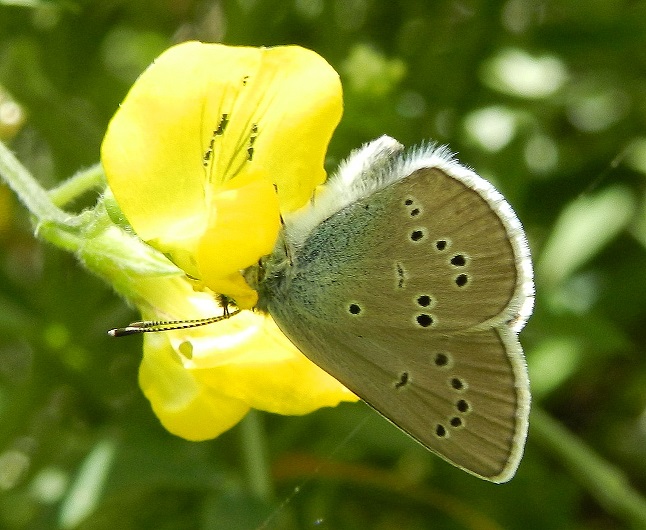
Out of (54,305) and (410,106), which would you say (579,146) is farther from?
(54,305)

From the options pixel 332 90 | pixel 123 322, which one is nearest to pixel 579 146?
pixel 123 322

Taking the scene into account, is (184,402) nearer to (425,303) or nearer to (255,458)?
(425,303)

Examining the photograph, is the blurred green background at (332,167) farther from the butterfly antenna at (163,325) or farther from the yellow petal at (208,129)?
the yellow petal at (208,129)

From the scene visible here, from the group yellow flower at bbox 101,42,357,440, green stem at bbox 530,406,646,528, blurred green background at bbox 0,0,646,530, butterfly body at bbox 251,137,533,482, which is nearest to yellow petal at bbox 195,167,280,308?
yellow flower at bbox 101,42,357,440

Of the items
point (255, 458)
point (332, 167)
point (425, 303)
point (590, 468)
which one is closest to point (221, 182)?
point (425, 303)

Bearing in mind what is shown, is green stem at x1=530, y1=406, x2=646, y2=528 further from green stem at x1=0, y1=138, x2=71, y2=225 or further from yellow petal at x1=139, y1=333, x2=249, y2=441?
green stem at x1=0, y1=138, x2=71, y2=225
